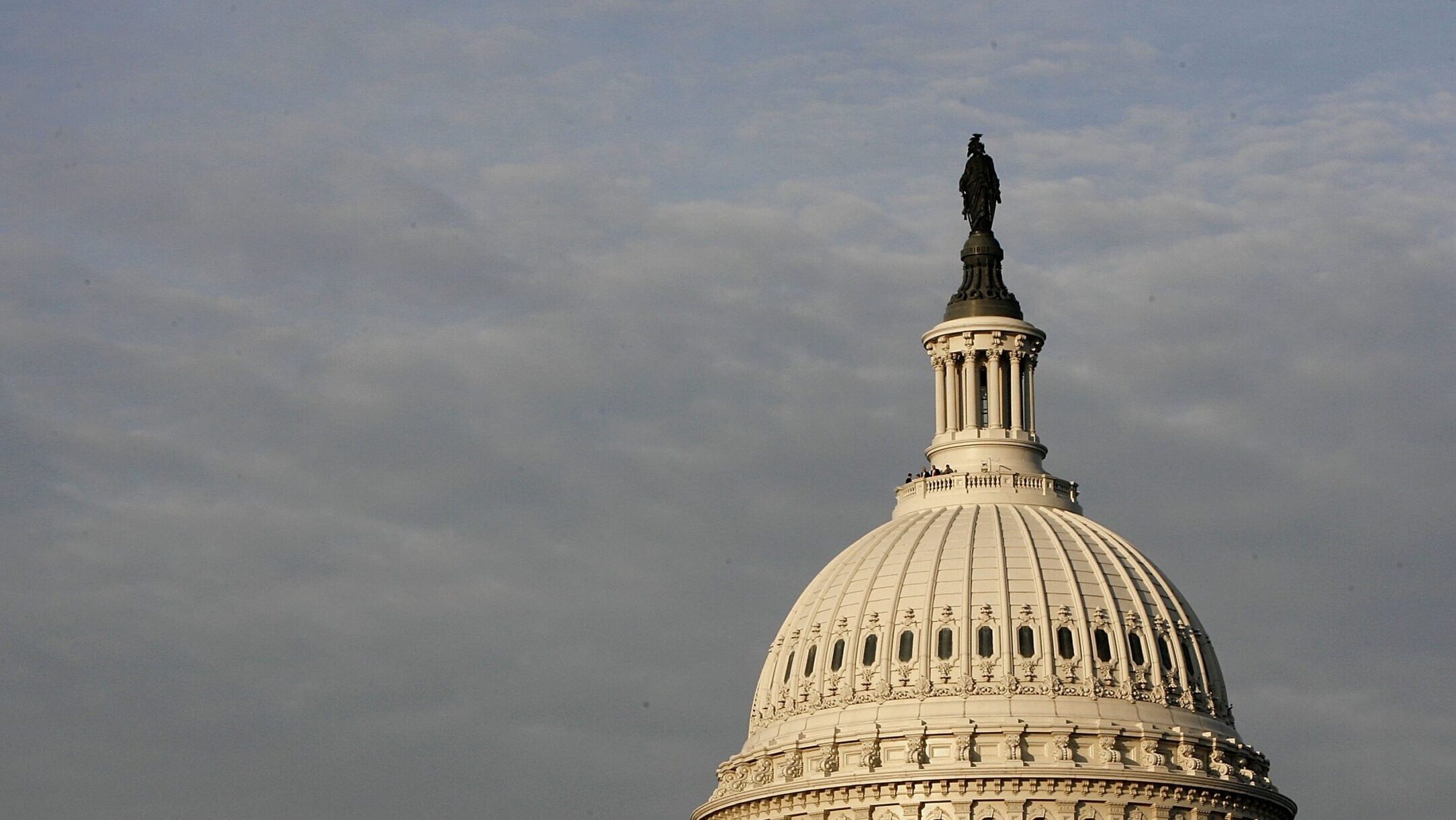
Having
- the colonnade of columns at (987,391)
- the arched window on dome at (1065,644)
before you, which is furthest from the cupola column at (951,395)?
the arched window on dome at (1065,644)

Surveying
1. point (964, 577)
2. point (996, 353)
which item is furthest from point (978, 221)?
point (964, 577)

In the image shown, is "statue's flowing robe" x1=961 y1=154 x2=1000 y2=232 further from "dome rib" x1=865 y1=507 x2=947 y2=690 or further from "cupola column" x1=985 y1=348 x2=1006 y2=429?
"dome rib" x1=865 y1=507 x2=947 y2=690

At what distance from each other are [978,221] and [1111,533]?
16.3 meters

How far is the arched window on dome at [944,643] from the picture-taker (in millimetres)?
158125

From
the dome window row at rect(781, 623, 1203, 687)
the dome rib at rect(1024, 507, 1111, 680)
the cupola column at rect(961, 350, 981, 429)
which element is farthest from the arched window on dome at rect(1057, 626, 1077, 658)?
the cupola column at rect(961, 350, 981, 429)

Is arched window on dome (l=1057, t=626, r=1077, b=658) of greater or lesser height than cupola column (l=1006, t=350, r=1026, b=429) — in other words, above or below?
below

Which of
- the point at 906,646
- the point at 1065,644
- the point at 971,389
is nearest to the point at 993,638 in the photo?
the point at 1065,644

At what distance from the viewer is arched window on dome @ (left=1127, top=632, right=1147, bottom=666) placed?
159375mm

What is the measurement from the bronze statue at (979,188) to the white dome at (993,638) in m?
15.0

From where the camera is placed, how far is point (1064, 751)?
155 meters

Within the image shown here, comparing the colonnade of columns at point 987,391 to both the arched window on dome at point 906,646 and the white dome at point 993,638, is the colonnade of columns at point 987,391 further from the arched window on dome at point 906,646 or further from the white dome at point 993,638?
the arched window on dome at point 906,646

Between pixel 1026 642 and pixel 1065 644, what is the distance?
160 cm

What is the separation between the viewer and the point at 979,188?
172625 mm

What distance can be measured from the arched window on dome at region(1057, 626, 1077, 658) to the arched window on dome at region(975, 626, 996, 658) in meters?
2.64
